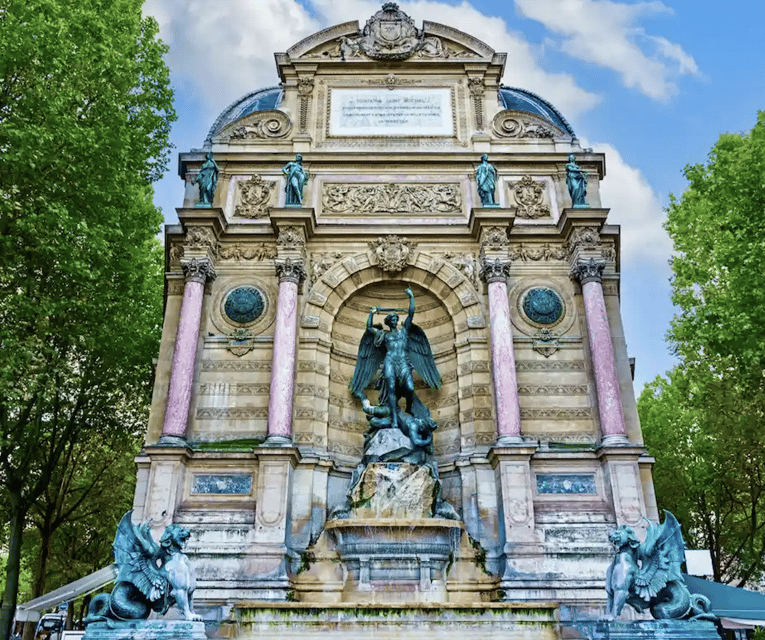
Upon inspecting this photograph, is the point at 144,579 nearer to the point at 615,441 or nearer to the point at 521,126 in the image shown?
the point at 615,441

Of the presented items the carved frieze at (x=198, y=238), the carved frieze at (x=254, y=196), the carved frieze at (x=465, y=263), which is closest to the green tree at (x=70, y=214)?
the carved frieze at (x=198, y=238)

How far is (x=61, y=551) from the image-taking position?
26000mm

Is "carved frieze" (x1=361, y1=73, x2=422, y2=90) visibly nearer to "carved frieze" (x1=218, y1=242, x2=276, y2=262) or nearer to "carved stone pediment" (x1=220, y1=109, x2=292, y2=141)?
"carved stone pediment" (x1=220, y1=109, x2=292, y2=141)

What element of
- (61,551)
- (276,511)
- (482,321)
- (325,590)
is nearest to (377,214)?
(482,321)

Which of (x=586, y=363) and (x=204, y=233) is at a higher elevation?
(x=204, y=233)

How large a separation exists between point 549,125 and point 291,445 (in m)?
12.1

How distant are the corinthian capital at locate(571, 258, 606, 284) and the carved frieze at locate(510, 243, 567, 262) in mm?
930

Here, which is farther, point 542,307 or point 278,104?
point 278,104

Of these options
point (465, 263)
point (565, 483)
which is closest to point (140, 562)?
point (565, 483)

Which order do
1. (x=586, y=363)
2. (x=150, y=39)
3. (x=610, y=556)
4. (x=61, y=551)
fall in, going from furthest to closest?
(x=61, y=551) < (x=150, y=39) < (x=586, y=363) < (x=610, y=556)

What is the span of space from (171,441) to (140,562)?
5.58 metres

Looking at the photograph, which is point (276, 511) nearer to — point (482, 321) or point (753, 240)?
point (482, 321)

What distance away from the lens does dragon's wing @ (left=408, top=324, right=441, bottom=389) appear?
1680 centimetres

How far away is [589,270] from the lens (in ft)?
54.0
